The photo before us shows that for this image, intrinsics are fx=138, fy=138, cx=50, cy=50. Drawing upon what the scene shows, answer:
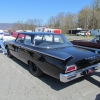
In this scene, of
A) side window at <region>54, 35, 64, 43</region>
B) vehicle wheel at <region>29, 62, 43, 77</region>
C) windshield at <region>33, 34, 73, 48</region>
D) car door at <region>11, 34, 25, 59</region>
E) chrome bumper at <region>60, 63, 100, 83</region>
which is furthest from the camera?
car door at <region>11, 34, 25, 59</region>

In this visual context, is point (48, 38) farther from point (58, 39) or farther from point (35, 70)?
point (35, 70)

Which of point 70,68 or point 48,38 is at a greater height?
point 48,38

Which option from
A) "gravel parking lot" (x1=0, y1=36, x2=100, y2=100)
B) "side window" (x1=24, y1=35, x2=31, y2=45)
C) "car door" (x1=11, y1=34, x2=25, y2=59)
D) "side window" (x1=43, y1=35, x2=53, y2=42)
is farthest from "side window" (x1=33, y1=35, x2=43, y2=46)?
"gravel parking lot" (x1=0, y1=36, x2=100, y2=100)

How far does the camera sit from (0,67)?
5.79m

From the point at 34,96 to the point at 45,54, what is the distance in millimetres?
1200

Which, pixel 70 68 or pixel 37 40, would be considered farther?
pixel 37 40

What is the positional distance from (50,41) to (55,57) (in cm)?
159

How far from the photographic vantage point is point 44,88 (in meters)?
3.88

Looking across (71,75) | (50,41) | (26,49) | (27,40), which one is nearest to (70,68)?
(71,75)

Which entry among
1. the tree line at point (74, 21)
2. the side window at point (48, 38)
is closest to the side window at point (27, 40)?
the side window at point (48, 38)

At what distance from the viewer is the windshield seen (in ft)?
15.7

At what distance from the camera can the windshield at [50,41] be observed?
478cm

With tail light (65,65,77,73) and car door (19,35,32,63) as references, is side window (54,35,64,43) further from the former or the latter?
tail light (65,65,77,73)

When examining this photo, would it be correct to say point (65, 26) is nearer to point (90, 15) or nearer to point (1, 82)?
point (90, 15)
